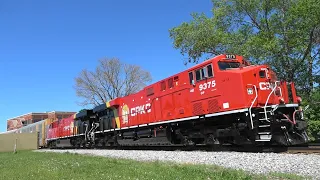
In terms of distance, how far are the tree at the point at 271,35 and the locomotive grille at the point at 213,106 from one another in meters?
9.12

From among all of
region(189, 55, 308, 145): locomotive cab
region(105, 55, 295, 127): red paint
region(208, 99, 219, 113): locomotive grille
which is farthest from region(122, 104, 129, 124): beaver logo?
region(208, 99, 219, 113): locomotive grille

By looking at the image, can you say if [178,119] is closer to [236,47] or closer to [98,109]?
[236,47]

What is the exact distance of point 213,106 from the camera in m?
14.3

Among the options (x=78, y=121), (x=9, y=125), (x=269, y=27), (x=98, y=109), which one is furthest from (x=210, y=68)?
(x=9, y=125)

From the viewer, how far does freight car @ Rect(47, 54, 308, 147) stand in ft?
41.1

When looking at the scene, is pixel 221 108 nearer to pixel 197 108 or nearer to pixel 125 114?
pixel 197 108

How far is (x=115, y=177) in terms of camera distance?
7824 mm

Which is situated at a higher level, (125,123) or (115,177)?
(125,123)

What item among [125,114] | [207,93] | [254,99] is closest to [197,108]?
[207,93]

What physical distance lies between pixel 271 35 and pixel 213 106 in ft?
38.1

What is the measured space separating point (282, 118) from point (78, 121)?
72.6 ft

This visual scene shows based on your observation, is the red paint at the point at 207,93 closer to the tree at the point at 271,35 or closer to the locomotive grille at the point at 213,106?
the locomotive grille at the point at 213,106

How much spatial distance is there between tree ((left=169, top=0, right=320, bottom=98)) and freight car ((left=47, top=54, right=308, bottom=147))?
24.3ft

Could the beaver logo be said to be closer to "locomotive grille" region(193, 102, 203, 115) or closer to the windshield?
"locomotive grille" region(193, 102, 203, 115)
